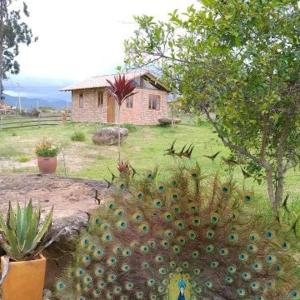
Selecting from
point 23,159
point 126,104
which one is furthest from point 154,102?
point 23,159

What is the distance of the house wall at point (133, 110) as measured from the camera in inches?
1094

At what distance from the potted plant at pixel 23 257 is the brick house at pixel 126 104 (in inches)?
907

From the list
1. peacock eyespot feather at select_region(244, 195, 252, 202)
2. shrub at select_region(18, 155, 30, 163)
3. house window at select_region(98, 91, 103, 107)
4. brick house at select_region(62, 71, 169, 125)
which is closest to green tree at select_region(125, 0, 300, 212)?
peacock eyespot feather at select_region(244, 195, 252, 202)

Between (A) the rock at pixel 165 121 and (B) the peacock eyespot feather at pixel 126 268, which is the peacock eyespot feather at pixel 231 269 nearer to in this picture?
(B) the peacock eyespot feather at pixel 126 268

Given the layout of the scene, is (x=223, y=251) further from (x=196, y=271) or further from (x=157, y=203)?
(x=157, y=203)

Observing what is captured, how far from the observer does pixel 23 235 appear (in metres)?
4.25

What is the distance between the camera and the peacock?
357 cm

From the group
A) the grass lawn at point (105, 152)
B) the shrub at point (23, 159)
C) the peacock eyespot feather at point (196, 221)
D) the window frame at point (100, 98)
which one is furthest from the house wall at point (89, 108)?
the peacock eyespot feather at point (196, 221)

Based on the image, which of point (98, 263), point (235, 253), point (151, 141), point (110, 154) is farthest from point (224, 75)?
point (151, 141)

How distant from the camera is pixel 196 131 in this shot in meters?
24.9

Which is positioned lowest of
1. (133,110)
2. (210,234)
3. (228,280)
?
(228,280)

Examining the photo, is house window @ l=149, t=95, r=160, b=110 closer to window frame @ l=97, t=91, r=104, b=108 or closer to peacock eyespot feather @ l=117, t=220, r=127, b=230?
window frame @ l=97, t=91, r=104, b=108

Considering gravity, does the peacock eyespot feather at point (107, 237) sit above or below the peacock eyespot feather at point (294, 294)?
above

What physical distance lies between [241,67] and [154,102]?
24503 millimetres
